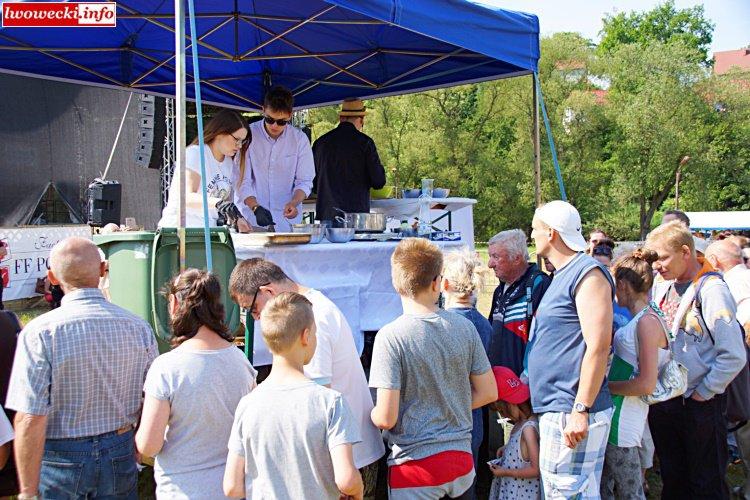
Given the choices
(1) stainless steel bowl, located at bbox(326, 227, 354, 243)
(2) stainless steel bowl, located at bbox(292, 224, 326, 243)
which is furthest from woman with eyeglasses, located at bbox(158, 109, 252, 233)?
(1) stainless steel bowl, located at bbox(326, 227, 354, 243)

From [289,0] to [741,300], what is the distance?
140 inches

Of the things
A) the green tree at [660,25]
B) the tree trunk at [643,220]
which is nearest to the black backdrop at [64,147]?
the tree trunk at [643,220]

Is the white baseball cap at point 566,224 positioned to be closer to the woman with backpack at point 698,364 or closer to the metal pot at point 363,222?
the woman with backpack at point 698,364

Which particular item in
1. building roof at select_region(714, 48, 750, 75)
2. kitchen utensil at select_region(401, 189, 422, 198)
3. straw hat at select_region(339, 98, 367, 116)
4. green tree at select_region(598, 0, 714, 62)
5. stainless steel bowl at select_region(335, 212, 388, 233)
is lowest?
stainless steel bowl at select_region(335, 212, 388, 233)

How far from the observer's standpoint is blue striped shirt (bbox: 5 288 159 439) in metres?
2.19

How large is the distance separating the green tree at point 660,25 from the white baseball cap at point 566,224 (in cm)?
5075

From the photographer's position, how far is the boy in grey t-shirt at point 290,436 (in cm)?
194

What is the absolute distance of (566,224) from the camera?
104 inches

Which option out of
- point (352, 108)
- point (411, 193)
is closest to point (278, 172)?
point (352, 108)

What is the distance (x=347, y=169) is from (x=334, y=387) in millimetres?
3057

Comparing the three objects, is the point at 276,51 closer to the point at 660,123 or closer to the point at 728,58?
the point at 660,123

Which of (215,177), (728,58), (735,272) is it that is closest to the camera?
(215,177)

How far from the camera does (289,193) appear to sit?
527 cm

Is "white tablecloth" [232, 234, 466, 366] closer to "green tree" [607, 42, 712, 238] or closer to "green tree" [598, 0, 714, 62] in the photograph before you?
"green tree" [607, 42, 712, 238]
